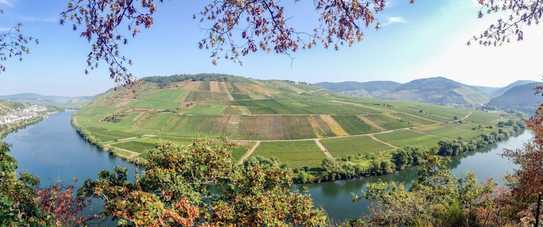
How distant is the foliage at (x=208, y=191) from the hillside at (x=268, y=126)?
188 ft

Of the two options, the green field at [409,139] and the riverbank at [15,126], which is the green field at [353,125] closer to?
the green field at [409,139]

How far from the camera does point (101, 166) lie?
75125 mm

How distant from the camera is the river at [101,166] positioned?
5238 centimetres

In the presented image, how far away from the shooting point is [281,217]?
12.4m

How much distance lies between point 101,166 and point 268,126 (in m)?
51.1

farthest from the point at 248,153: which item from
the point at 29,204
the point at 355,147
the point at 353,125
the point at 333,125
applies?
the point at 29,204

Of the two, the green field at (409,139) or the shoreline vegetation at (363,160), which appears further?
the green field at (409,139)

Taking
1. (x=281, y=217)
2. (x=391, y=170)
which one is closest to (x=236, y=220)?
(x=281, y=217)

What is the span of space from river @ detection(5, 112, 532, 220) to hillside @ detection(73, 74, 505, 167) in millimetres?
6099

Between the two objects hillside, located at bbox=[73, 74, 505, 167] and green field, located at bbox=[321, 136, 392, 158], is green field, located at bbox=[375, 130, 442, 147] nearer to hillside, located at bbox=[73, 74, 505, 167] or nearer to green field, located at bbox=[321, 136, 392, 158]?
hillside, located at bbox=[73, 74, 505, 167]

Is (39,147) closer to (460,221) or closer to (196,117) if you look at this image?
(196,117)

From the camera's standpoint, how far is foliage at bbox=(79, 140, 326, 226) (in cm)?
1178

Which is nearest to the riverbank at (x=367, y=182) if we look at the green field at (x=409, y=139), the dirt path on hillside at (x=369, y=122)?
the green field at (x=409, y=139)

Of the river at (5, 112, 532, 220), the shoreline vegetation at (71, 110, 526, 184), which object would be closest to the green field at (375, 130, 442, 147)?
the shoreline vegetation at (71, 110, 526, 184)
